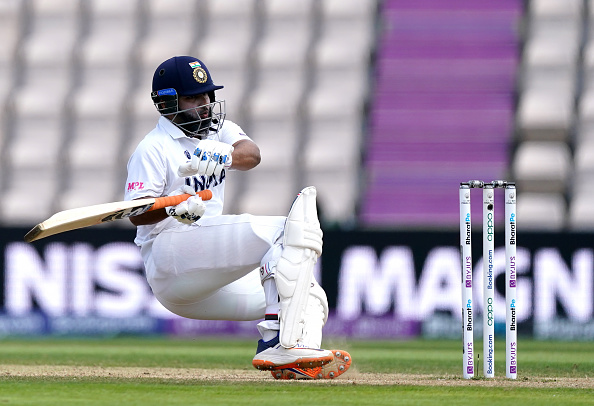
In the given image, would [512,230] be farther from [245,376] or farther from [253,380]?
[245,376]

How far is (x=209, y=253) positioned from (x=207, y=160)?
0.43 m

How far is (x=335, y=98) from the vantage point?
13133 millimetres

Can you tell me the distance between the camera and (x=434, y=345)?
855 centimetres

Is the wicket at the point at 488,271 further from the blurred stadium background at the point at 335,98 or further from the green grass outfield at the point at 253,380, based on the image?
the blurred stadium background at the point at 335,98

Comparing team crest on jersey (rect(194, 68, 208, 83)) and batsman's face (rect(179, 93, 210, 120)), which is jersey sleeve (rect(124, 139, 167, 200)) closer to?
batsman's face (rect(179, 93, 210, 120))

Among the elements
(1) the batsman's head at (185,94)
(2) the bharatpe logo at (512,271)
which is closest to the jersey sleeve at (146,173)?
(1) the batsman's head at (185,94)

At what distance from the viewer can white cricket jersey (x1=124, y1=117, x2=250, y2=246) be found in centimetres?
471

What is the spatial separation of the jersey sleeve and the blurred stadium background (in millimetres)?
6605

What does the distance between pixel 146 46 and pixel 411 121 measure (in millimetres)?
3473

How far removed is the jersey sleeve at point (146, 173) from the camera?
4684 millimetres

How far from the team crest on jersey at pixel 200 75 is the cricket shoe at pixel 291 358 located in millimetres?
1222

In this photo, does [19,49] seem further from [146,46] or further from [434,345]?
[434,345]

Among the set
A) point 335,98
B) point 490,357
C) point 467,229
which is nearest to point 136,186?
point 467,229

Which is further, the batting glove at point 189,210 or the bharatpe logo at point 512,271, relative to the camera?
the bharatpe logo at point 512,271
